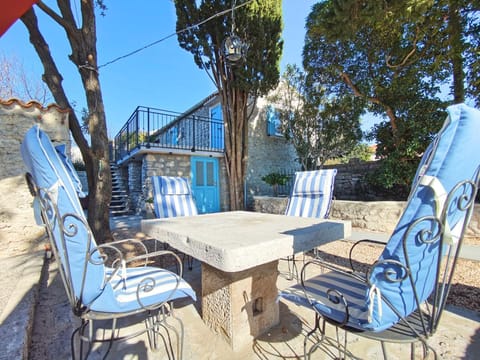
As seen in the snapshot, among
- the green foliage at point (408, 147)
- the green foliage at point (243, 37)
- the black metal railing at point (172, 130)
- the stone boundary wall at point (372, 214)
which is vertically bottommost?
the stone boundary wall at point (372, 214)

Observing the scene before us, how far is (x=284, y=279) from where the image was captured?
104 inches

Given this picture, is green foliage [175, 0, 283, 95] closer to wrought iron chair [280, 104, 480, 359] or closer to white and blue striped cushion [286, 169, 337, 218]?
white and blue striped cushion [286, 169, 337, 218]

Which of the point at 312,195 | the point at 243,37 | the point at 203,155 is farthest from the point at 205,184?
the point at 312,195

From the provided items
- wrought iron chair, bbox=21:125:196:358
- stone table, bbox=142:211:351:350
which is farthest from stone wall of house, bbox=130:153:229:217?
wrought iron chair, bbox=21:125:196:358

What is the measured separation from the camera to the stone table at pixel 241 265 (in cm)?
124

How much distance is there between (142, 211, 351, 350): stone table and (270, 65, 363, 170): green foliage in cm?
650

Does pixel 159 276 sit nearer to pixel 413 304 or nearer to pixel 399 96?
pixel 413 304

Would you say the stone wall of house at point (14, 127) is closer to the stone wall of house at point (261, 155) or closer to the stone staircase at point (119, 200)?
the stone staircase at point (119, 200)

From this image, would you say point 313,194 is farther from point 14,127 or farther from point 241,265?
point 14,127

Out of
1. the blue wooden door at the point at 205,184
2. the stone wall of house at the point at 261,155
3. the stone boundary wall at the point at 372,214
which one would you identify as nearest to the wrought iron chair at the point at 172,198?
the stone boundary wall at the point at 372,214

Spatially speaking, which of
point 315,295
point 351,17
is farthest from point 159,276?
point 351,17

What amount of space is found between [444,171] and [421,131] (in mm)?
6260

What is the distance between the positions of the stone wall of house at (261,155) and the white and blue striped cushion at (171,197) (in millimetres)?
5054

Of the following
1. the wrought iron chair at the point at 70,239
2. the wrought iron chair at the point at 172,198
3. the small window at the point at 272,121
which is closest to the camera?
the wrought iron chair at the point at 70,239
